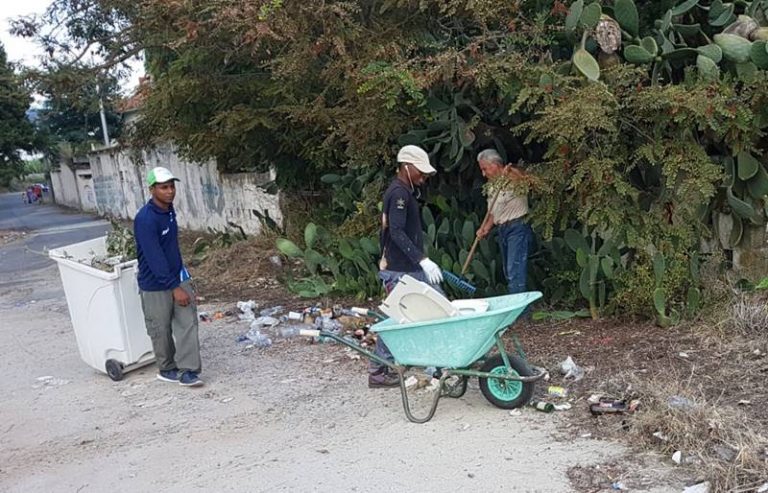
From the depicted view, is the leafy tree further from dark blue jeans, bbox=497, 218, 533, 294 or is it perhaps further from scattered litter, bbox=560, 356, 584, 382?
scattered litter, bbox=560, 356, 584, 382

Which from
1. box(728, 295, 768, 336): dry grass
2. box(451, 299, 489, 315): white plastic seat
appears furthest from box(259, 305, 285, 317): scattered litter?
box(728, 295, 768, 336): dry grass

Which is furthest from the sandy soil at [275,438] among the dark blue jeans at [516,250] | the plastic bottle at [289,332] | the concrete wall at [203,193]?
the concrete wall at [203,193]

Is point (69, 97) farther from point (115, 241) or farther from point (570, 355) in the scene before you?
point (570, 355)

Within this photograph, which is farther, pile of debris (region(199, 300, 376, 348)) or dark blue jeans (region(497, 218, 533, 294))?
pile of debris (region(199, 300, 376, 348))

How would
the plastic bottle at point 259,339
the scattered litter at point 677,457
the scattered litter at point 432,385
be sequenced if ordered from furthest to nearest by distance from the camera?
1. the plastic bottle at point 259,339
2. the scattered litter at point 432,385
3. the scattered litter at point 677,457

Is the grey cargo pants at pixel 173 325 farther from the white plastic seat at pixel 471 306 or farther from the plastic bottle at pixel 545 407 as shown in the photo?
the plastic bottle at pixel 545 407

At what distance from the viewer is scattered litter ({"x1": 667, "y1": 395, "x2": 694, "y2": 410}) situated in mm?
4020

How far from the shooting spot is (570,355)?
541cm

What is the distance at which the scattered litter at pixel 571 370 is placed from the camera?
4.96 meters

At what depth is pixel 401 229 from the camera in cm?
498

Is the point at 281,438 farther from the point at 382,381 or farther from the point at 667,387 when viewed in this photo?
the point at 667,387

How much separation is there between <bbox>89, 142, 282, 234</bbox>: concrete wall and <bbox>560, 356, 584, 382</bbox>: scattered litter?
25.6 ft

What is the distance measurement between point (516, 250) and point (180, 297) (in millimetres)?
2931

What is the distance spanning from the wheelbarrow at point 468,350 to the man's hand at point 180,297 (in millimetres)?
1744
